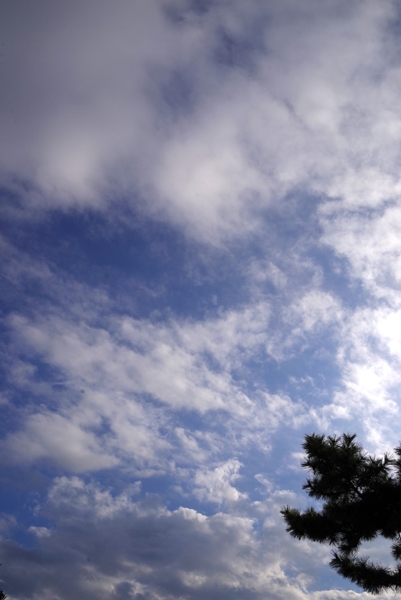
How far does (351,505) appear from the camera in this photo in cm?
1293

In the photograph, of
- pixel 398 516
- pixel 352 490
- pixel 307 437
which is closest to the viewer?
pixel 398 516

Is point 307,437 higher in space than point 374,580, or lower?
higher

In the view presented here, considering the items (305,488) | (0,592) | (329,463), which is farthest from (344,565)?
(0,592)

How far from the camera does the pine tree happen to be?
12297 millimetres

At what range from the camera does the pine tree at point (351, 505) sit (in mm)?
12297

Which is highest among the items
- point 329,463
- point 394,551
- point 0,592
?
point 329,463

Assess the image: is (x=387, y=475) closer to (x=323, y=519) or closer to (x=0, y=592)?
(x=323, y=519)

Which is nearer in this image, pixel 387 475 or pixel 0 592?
pixel 387 475

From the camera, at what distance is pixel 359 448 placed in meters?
13.3

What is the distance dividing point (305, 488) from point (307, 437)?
214 centimetres

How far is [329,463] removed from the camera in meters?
13.4

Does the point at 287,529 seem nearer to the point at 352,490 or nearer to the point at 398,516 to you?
the point at 352,490

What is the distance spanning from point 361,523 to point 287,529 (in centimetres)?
339

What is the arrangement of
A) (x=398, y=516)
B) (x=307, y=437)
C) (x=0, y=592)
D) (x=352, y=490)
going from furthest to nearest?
(x=0, y=592) → (x=307, y=437) → (x=352, y=490) → (x=398, y=516)
